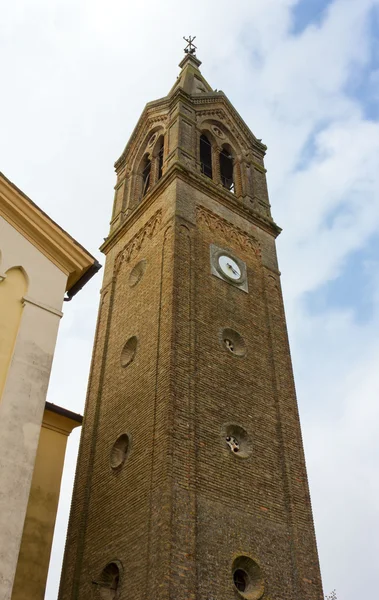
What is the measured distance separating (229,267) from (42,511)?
31.1 ft

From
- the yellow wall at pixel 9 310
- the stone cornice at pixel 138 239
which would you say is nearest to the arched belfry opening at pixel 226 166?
the stone cornice at pixel 138 239

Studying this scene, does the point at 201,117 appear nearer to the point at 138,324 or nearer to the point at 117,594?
the point at 138,324

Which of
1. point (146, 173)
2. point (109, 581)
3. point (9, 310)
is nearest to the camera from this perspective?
point (9, 310)

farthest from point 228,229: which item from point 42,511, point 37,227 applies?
point 42,511

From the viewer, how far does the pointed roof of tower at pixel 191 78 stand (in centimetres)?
2592

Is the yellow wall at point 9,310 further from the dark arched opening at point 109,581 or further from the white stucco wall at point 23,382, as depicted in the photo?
the dark arched opening at point 109,581

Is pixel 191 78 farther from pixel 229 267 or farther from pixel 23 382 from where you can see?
pixel 23 382

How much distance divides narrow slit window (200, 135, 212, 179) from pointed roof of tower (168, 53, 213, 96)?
8.30 feet

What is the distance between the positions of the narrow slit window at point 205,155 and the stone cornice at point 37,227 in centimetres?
1297

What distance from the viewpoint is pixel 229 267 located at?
18.3 meters

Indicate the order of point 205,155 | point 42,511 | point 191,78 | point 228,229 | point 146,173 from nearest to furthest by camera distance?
point 42,511 → point 228,229 → point 205,155 → point 146,173 → point 191,78

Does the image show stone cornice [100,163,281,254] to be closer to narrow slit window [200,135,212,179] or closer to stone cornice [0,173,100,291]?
narrow slit window [200,135,212,179]

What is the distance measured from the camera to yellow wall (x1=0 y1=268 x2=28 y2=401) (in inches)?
332

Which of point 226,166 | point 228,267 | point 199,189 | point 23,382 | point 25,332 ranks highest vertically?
point 226,166
